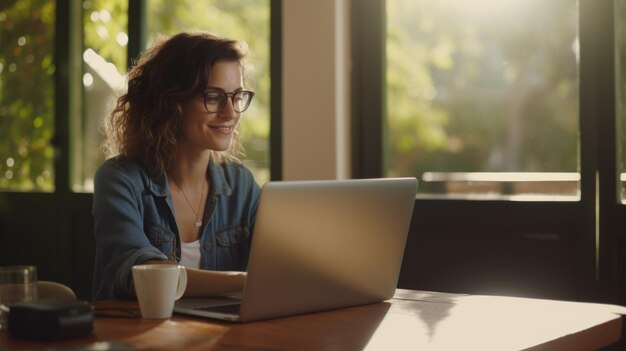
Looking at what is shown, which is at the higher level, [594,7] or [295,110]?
[594,7]

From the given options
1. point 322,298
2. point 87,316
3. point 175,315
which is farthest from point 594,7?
point 87,316

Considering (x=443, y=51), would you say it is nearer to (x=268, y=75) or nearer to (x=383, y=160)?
(x=383, y=160)

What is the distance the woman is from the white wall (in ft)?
3.32

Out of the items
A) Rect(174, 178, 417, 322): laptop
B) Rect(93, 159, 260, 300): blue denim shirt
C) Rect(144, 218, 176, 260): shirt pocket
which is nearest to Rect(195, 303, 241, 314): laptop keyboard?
Rect(174, 178, 417, 322): laptop

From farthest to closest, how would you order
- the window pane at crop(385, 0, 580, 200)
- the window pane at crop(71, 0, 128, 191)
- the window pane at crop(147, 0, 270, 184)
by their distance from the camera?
the window pane at crop(71, 0, 128, 191) → the window pane at crop(147, 0, 270, 184) → the window pane at crop(385, 0, 580, 200)

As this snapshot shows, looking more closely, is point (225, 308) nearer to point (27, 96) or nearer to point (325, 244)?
point (325, 244)

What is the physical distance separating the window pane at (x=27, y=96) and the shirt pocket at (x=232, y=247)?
287 centimetres

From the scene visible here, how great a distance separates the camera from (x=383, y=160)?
362 cm

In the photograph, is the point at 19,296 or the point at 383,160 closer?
the point at 19,296

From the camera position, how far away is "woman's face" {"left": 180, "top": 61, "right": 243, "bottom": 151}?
95.6 inches

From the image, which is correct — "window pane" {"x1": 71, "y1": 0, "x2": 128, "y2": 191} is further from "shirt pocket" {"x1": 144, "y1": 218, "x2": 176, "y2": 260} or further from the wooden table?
the wooden table

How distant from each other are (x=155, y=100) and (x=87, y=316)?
1.15 metres

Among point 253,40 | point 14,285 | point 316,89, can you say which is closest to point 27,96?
point 253,40

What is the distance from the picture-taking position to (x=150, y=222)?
225 cm
